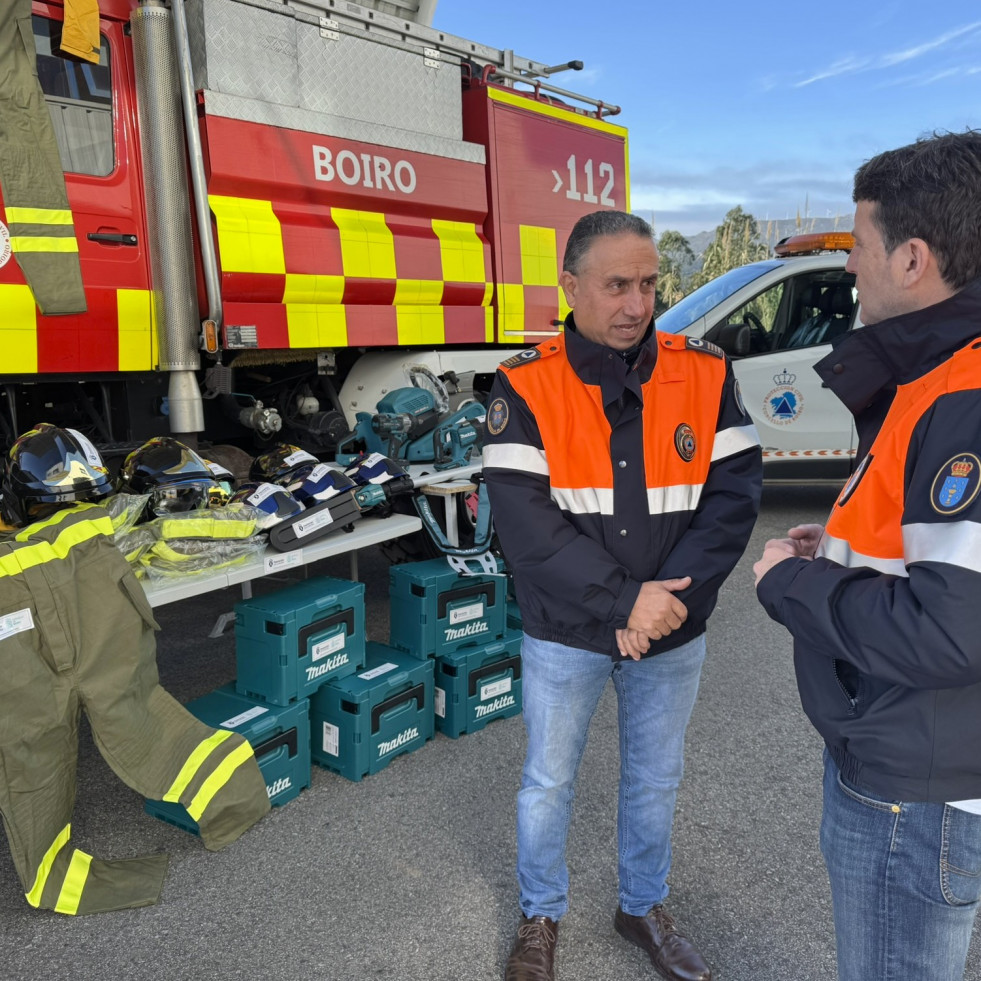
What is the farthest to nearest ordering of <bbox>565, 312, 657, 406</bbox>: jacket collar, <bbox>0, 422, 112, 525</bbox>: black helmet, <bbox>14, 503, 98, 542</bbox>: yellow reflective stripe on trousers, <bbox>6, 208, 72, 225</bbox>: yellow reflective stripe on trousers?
<bbox>6, 208, 72, 225</bbox>: yellow reflective stripe on trousers → <bbox>0, 422, 112, 525</bbox>: black helmet → <bbox>14, 503, 98, 542</bbox>: yellow reflective stripe on trousers → <bbox>565, 312, 657, 406</bbox>: jacket collar

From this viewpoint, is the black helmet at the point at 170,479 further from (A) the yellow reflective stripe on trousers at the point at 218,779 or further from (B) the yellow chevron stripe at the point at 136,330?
(A) the yellow reflective stripe on trousers at the point at 218,779

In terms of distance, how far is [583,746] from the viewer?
2066 millimetres

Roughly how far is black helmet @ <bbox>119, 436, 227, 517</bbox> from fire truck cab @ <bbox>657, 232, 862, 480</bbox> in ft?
13.7

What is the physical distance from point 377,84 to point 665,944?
4.10 meters

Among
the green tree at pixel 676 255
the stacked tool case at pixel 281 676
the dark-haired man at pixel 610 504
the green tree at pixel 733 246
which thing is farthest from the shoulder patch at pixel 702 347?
the green tree at pixel 676 255

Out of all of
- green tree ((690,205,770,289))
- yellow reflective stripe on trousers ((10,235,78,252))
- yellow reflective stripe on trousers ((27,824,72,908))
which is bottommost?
yellow reflective stripe on trousers ((27,824,72,908))

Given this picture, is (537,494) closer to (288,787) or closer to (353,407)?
(288,787)

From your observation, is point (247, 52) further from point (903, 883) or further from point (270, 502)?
point (903, 883)

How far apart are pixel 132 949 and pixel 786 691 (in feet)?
9.00

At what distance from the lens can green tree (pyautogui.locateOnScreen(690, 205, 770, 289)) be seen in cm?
1859

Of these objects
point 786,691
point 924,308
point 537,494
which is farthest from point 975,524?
point 786,691

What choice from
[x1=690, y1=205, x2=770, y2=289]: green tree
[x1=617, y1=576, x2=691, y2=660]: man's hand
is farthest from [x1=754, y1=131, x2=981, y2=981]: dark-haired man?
[x1=690, y1=205, x2=770, y2=289]: green tree

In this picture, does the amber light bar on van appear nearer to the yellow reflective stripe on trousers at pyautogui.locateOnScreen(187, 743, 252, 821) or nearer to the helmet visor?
the helmet visor

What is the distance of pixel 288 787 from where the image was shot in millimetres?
2975
